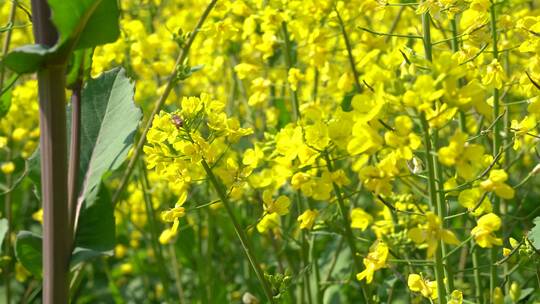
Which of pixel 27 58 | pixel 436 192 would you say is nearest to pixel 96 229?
pixel 27 58

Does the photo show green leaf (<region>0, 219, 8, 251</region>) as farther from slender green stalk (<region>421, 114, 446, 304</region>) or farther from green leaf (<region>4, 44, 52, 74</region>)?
slender green stalk (<region>421, 114, 446, 304</region>)

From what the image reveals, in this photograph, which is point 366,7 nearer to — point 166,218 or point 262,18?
point 262,18

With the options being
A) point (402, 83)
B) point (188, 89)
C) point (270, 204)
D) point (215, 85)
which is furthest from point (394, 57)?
point (188, 89)

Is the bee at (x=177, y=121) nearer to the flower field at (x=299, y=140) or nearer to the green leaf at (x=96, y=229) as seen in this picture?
the flower field at (x=299, y=140)

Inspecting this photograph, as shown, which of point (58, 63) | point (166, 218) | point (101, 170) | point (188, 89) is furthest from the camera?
point (188, 89)

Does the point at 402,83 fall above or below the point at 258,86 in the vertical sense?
above

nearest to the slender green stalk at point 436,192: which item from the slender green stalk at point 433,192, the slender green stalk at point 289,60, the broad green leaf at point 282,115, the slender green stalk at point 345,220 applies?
the slender green stalk at point 433,192

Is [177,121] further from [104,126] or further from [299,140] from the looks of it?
[104,126]
